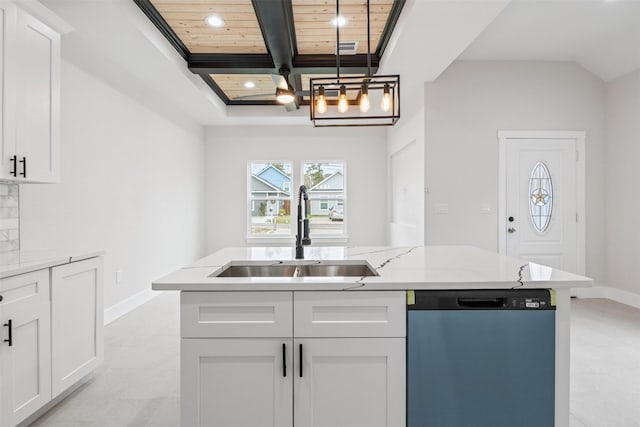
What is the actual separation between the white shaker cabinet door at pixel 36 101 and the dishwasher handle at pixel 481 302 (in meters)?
2.46

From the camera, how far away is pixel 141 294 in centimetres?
427

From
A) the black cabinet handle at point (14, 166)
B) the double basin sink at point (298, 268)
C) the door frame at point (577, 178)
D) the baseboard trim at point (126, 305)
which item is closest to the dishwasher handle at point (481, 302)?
the double basin sink at point (298, 268)

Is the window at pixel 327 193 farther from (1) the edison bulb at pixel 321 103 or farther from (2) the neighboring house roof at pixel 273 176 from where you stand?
(1) the edison bulb at pixel 321 103

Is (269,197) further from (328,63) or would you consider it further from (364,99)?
(364,99)

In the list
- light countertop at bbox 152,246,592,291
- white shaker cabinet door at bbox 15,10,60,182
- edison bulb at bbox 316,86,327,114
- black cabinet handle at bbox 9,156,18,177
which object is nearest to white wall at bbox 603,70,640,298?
light countertop at bbox 152,246,592,291

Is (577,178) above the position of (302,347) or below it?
above

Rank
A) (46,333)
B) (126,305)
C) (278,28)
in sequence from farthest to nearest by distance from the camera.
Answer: (126,305)
(278,28)
(46,333)

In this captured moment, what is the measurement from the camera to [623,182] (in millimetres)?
4297

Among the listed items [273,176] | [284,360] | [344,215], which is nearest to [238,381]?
[284,360]

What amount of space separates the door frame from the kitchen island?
3295mm

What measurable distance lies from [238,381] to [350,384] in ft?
1.45

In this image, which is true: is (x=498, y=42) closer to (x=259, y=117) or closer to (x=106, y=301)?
(x=259, y=117)

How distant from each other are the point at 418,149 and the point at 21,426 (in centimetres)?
449

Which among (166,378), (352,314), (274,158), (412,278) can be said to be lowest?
(166,378)
